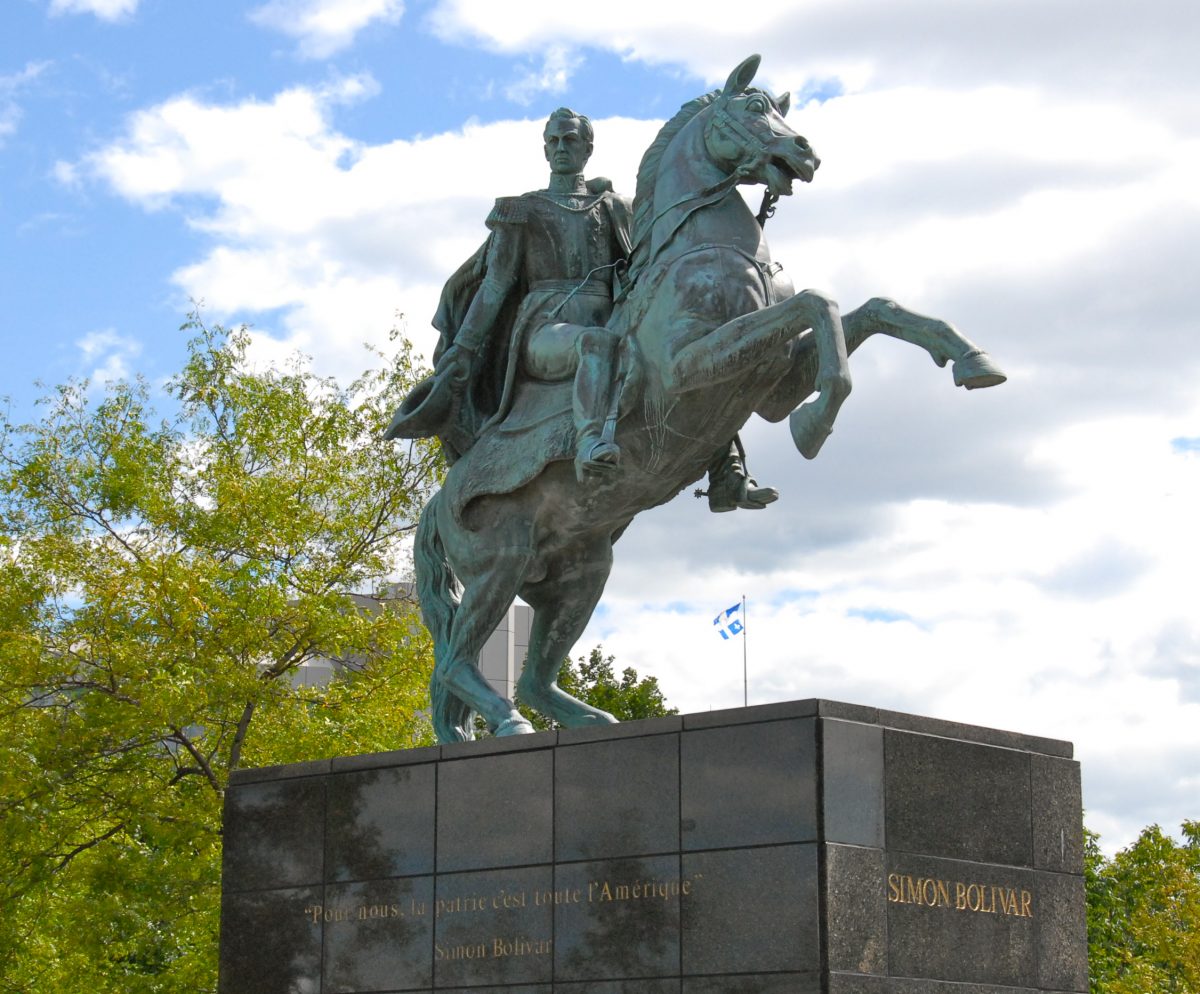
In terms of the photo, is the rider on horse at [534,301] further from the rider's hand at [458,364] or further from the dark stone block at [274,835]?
the dark stone block at [274,835]

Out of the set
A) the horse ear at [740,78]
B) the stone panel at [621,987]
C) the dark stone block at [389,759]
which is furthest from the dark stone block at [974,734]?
the horse ear at [740,78]

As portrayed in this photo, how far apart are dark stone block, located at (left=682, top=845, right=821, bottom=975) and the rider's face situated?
515cm

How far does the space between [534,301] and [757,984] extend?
5.03m

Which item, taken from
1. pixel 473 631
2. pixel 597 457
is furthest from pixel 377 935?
pixel 597 457

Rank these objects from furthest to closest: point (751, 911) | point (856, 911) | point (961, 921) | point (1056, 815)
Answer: point (1056, 815), point (961, 921), point (751, 911), point (856, 911)

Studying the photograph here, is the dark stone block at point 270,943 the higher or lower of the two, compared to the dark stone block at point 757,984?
higher

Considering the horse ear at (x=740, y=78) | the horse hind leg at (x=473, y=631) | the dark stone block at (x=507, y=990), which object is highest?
the horse ear at (x=740, y=78)

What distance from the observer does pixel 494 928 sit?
997 cm

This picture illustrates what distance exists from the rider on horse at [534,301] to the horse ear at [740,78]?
142cm

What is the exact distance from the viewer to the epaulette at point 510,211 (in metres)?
12.3

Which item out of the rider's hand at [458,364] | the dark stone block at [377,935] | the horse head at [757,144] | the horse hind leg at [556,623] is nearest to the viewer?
the dark stone block at [377,935]

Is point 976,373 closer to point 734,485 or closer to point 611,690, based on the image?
point 734,485

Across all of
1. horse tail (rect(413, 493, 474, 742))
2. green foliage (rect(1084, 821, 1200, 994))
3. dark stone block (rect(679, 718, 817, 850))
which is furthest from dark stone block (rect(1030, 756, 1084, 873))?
green foliage (rect(1084, 821, 1200, 994))

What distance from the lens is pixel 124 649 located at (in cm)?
2227
